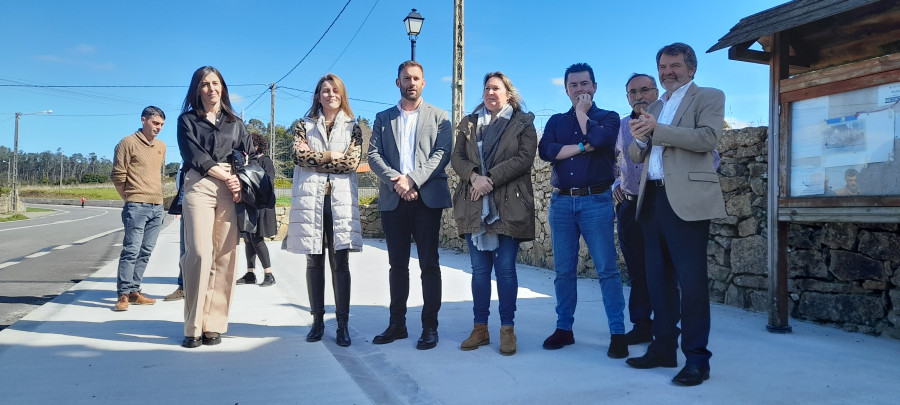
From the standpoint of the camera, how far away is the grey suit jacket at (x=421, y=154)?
384cm

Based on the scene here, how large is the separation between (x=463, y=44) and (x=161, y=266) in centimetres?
702

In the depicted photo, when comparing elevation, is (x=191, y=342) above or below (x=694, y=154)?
below

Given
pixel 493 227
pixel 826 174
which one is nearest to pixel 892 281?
→ pixel 826 174

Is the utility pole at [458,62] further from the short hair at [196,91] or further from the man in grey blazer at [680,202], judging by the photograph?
the man in grey blazer at [680,202]

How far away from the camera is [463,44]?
39.8ft

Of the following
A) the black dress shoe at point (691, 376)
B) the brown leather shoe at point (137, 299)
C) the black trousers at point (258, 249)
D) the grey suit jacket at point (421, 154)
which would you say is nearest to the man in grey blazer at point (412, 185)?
the grey suit jacket at point (421, 154)

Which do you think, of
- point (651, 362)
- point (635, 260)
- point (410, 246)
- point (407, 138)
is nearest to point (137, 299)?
point (410, 246)

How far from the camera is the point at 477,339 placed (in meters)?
3.67

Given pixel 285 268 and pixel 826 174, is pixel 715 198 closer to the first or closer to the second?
pixel 826 174

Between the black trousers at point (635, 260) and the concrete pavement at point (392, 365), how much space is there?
0.26 meters

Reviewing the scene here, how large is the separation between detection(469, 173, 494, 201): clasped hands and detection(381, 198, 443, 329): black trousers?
0.32 metres

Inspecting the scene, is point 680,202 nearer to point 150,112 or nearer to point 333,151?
point 333,151

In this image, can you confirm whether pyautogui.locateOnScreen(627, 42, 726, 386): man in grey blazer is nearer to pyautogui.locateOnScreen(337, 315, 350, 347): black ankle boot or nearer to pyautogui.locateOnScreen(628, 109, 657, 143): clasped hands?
pyautogui.locateOnScreen(628, 109, 657, 143): clasped hands

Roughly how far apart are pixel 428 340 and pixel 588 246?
1.14 metres
